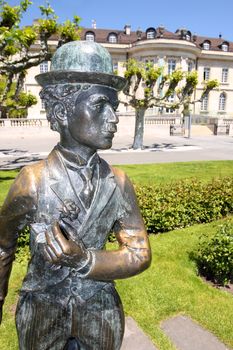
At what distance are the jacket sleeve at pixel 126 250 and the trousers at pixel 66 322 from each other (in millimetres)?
290

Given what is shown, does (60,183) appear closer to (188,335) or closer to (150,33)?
(188,335)

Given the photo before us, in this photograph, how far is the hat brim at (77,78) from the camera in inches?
68.2

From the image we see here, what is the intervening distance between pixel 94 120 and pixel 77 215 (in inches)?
21.5

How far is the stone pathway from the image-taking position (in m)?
4.24

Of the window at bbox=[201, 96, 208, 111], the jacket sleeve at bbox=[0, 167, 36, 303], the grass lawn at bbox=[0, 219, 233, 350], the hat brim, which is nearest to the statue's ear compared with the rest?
the hat brim

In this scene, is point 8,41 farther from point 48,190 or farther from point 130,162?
point 48,190

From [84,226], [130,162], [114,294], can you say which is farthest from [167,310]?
[130,162]

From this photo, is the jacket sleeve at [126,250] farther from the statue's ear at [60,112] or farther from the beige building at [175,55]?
the beige building at [175,55]

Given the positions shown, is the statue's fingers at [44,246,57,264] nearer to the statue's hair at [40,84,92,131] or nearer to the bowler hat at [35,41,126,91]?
the statue's hair at [40,84,92,131]

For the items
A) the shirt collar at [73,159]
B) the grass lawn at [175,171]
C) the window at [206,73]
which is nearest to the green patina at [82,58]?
the shirt collar at [73,159]

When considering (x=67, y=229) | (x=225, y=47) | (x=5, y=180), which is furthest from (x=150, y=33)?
(x=67, y=229)

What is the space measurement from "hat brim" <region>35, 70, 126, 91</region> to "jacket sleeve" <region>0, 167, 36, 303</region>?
0.54m

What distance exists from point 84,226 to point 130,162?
49.4ft

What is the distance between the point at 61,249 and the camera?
160 cm
